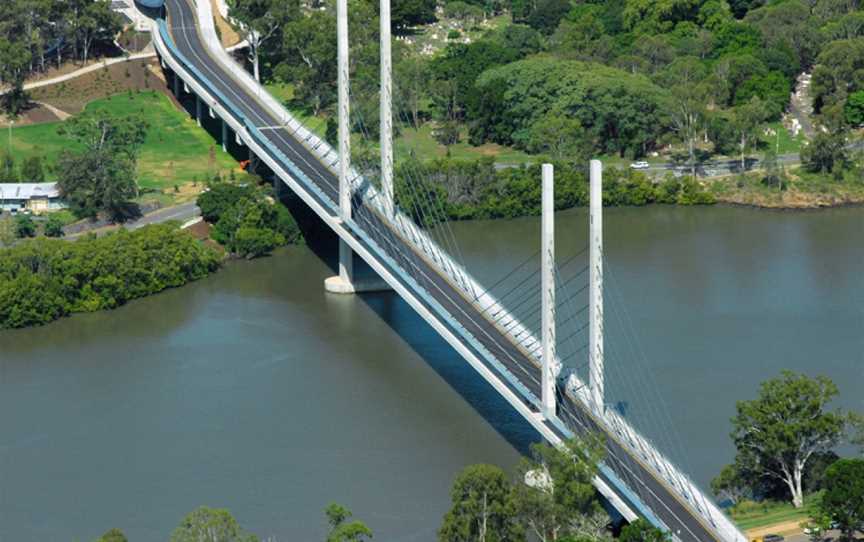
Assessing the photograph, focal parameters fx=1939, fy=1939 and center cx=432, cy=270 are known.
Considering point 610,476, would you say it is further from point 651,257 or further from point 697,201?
point 697,201

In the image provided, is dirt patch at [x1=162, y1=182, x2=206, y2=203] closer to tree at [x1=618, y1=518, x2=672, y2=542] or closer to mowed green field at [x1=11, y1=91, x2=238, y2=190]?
mowed green field at [x1=11, y1=91, x2=238, y2=190]

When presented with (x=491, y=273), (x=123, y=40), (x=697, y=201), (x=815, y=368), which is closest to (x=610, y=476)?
(x=815, y=368)

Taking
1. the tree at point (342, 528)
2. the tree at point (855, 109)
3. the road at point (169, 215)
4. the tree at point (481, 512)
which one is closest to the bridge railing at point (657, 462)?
the tree at point (481, 512)

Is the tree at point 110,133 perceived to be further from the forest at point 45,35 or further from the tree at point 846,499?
the tree at point 846,499

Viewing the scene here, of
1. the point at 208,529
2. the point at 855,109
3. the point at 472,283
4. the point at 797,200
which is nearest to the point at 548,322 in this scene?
the point at 472,283

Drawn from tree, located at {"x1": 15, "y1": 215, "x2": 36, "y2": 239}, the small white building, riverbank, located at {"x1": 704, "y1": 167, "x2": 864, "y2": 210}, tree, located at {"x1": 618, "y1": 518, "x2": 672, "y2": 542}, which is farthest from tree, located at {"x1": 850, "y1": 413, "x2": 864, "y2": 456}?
the small white building

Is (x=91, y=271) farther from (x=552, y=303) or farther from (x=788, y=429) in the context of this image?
(x=788, y=429)

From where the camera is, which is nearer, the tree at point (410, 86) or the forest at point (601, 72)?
the forest at point (601, 72)
